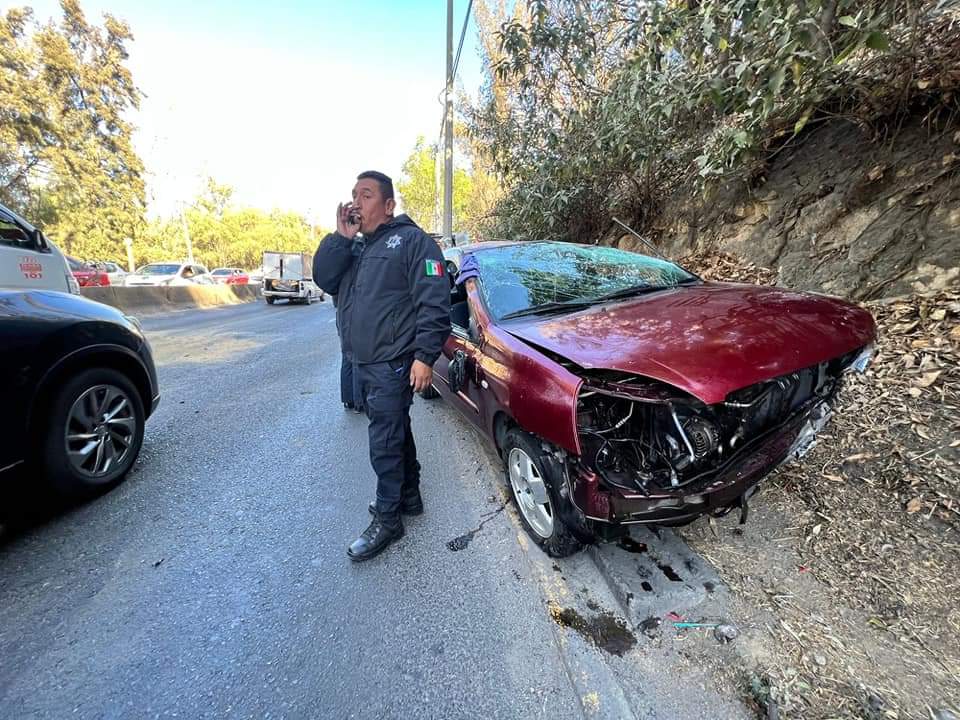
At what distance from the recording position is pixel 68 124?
1833 centimetres

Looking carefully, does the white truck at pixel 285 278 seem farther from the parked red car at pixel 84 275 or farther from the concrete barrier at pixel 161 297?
the parked red car at pixel 84 275

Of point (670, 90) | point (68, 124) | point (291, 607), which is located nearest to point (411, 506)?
point (291, 607)

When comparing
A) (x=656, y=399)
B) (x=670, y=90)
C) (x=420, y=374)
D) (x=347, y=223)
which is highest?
(x=670, y=90)

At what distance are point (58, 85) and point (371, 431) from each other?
84.4 feet

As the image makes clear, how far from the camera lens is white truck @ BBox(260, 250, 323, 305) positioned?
18.8 meters

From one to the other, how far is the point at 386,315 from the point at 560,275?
4.58 ft

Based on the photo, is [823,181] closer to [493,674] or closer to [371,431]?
[371,431]

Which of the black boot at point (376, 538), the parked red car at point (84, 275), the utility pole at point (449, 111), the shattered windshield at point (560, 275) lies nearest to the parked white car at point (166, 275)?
the parked red car at point (84, 275)

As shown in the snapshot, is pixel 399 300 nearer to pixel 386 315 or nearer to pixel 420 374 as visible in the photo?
pixel 386 315

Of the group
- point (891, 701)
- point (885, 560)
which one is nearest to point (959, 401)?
point (885, 560)

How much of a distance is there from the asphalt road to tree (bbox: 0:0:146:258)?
73.4 ft

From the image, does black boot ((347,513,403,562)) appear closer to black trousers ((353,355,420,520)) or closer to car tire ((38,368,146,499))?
black trousers ((353,355,420,520))

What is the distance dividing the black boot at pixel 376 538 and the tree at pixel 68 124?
2399 cm

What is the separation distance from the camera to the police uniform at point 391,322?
224cm
